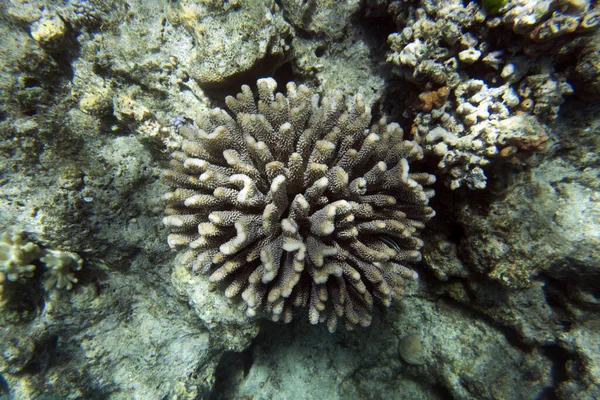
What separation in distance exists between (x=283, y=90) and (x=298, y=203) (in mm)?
1785

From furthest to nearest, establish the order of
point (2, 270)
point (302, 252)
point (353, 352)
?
1. point (353, 352)
2. point (2, 270)
3. point (302, 252)

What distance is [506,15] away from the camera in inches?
88.2

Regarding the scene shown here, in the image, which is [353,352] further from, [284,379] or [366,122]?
[366,122]

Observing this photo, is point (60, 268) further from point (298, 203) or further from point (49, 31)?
point (298, 203)

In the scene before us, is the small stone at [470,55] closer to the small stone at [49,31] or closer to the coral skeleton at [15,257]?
the small stone at [49,31]

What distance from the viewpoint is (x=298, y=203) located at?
227 cm

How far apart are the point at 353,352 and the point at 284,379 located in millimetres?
1148

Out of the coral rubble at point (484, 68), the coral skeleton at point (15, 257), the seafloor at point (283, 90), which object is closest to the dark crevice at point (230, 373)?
the seafloor at point (283, 90)

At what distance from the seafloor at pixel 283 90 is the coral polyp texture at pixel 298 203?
394 millimetres

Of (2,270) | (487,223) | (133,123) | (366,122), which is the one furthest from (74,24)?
(487,223)

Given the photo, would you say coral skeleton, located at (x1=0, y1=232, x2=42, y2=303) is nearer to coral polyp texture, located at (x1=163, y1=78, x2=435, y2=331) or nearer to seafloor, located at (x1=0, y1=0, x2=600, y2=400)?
seafloor, located at (x1=0, y1=0, x2=600, y2=400)

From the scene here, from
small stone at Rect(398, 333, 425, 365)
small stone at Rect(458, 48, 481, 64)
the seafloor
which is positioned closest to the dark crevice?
the seafloor

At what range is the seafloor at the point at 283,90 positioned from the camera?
2.44 meters

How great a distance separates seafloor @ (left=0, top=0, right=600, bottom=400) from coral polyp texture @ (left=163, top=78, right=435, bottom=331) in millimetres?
394
